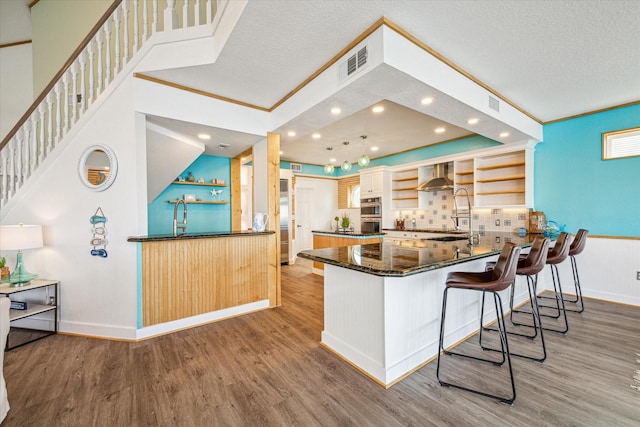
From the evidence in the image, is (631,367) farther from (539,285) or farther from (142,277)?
(142,277)

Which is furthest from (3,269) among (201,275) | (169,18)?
(169,18)

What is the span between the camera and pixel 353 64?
86.4 inches

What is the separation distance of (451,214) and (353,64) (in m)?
4.49

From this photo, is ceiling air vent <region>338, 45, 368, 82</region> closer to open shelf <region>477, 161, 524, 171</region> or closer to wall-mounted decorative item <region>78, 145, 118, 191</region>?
wall-mounted decorative item <region>78, 145, 118, 191</region>

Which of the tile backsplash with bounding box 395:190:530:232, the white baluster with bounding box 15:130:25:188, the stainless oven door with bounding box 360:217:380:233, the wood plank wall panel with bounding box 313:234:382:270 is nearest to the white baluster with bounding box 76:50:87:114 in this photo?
the white baluster with bounding box 15:130:25:188

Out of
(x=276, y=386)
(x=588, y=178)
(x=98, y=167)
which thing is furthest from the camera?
(x=588, y=178)

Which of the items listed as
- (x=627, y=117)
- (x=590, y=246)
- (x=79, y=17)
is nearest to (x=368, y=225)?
(x=590, y=246)

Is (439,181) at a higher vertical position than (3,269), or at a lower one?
higher

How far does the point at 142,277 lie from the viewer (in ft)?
8.83

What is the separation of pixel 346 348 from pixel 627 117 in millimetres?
4919

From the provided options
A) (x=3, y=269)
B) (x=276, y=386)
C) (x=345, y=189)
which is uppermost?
(x=345, y=189)

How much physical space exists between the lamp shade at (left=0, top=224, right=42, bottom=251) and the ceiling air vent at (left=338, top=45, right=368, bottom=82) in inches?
136

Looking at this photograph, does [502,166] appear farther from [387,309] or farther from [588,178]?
[387,309]

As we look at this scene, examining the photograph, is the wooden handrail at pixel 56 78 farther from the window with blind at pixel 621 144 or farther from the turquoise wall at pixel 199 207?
the window with blind at pixel 621 144
